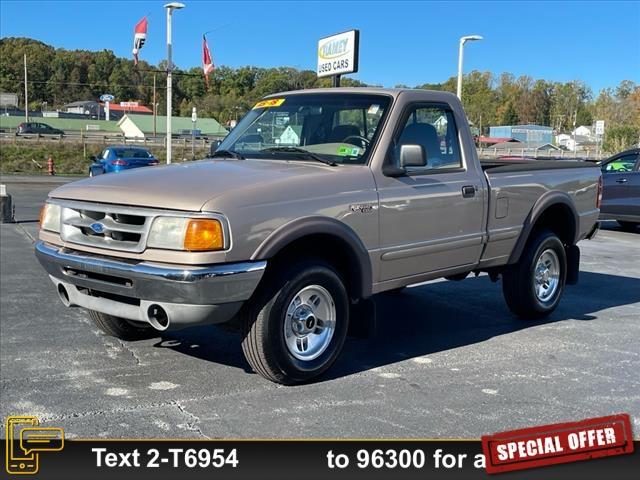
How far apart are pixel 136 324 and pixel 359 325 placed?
5.95 ft

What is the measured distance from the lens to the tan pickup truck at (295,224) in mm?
4172

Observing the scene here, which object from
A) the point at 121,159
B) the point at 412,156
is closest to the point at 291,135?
the point at 412,156

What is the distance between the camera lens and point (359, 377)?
499cm

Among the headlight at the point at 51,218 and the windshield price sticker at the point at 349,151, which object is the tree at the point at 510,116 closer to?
the windshield price sticker at the point at 349,151

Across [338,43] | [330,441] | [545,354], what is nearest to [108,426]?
[330,441]

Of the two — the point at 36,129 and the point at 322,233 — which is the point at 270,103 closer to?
the point at 322,233

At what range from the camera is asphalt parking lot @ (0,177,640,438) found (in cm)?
414

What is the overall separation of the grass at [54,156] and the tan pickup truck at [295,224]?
40.7 metres

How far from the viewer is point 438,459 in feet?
11.9

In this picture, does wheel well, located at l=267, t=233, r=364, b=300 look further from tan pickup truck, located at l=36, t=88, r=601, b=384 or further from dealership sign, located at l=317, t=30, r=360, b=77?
dealership sign, located at l=317, t=30, r=360, b=77

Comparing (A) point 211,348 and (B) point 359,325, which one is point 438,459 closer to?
(B) point 359,325

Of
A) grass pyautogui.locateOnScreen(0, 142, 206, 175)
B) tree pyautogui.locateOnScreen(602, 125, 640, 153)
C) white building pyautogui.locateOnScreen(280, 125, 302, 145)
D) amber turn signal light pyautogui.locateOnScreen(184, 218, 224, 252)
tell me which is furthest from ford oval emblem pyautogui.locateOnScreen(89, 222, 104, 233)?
tree pyautogui.locateOnScreen(602, 125, 640, 153)

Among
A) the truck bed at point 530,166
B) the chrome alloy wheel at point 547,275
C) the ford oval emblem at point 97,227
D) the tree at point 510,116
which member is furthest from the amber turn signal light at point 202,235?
Answer: the tree at point 510,116

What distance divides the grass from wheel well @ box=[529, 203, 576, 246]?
4030cm
